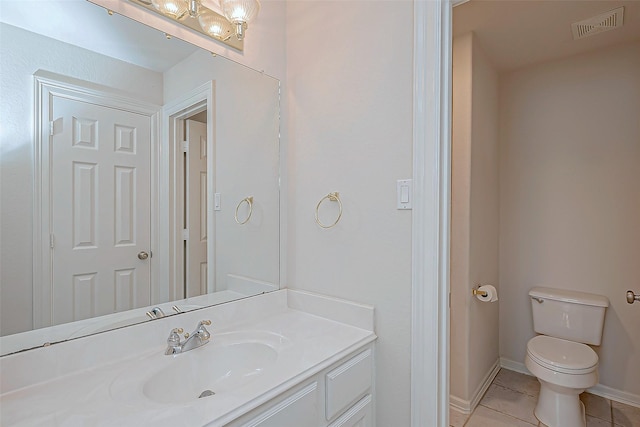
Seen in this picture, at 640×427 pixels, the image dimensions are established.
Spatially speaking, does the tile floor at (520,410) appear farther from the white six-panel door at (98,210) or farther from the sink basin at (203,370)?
the white six-panel door at (98,210)

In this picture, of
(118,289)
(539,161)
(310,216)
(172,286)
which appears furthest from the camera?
(539,161)

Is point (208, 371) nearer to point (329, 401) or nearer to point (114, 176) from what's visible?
point (329, 401)

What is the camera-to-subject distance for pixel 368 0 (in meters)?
1.33

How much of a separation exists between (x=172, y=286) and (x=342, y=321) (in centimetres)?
72

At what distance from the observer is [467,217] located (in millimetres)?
1979

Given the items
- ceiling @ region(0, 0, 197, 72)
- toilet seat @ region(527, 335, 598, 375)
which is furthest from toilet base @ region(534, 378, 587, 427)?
ceiling @ region(0, 0, 197, 72)

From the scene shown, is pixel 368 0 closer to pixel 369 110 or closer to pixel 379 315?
pixel 369 110

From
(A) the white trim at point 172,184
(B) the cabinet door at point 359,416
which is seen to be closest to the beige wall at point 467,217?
(B) the cabinet door at point 359,416

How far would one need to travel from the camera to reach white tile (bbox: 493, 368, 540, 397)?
2.25 m

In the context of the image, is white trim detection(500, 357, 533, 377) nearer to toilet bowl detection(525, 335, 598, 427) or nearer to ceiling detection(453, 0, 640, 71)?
toilet bowl detection(525, 335, 598, 427)

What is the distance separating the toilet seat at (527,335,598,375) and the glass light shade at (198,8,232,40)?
8.01 feet

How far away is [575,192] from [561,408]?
1431 millimetres

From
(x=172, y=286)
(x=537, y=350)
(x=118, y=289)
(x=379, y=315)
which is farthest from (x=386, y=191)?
(x=537, y=350)

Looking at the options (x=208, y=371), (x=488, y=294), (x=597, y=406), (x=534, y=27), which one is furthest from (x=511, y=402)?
(x=534, y=27)
